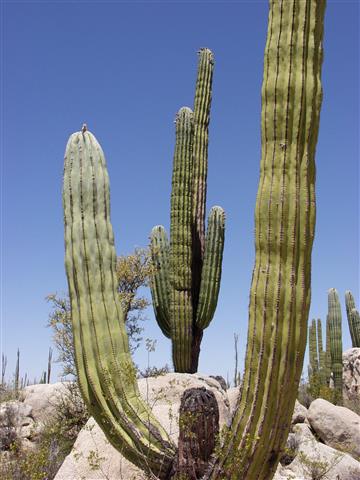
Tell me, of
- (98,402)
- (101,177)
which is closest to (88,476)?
(98,402)

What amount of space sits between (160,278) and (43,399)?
400cm

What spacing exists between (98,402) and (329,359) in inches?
569

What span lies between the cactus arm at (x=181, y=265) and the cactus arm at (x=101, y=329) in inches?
232

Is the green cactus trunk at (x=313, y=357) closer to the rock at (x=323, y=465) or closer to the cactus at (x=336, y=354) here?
the cactus at (x=336, y=354)

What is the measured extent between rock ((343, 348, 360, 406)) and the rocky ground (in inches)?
20.9

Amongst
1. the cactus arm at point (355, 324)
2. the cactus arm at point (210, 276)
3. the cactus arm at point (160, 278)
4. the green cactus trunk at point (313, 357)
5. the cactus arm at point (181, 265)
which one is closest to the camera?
the cactus arm at point (181, 265)

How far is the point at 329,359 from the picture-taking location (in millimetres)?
18000

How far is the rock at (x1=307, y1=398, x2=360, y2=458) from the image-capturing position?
37.4ft

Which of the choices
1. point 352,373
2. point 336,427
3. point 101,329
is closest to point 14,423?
point 336,427

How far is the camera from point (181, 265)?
10.8 metres

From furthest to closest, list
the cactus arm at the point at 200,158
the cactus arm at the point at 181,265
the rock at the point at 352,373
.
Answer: the rock at the point at 352,373, the cactus arm at the point at 200,158, the cactus arm at the point at 181,265

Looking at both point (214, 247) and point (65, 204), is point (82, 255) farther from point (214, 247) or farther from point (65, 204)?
point (214, 247)

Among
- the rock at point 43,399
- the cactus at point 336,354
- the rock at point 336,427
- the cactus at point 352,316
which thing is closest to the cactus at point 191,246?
the rock at point 336,427

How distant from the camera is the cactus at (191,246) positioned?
10.8 m
